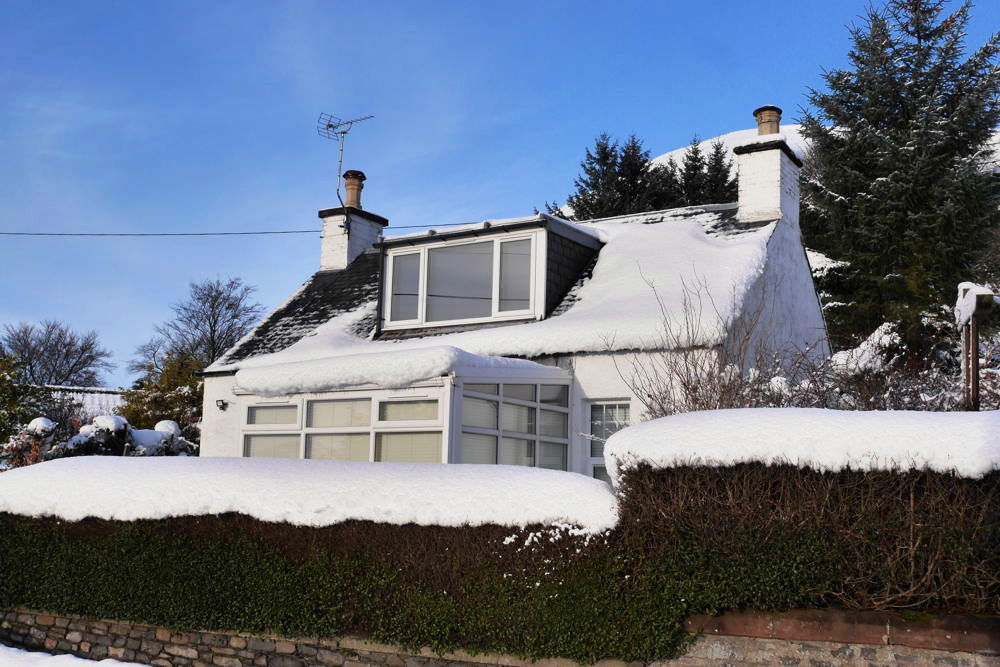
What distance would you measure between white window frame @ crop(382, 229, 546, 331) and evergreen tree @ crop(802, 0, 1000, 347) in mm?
11424

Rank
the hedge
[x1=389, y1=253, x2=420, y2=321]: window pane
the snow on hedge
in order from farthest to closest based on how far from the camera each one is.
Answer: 1. [x1=389, y1=253, x2=420, y2=321]: window pane
2. the snow on hedge
3. the hedge

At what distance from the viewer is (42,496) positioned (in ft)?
31.6

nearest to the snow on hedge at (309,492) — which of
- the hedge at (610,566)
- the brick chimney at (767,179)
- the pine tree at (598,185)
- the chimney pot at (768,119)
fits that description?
the hedge at (610,566)

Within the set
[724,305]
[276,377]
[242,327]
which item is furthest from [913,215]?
[242,327]

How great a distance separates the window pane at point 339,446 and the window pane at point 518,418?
1.94 m

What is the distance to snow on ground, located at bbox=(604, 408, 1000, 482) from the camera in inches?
224

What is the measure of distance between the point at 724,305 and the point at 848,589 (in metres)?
6.87

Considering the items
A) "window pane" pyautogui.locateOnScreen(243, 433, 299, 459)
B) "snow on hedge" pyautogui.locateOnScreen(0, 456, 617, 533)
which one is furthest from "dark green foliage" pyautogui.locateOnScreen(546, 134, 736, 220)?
"snow on hedge" pyautogui.locateOnScreen(0, 456, 617, 533)

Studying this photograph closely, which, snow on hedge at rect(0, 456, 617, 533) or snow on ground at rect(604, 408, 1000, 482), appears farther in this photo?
snow on hedge at rect(0, 456, 617, 533)

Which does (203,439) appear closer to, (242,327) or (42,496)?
(42,496)

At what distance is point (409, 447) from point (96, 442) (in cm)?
756

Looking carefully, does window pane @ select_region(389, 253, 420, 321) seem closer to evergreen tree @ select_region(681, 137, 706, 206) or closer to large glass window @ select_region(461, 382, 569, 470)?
large glass window @ select_region(461, 382, 569, 470)

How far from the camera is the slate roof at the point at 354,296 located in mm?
15219

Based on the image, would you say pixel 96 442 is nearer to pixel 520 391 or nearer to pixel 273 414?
pixel 273 414
